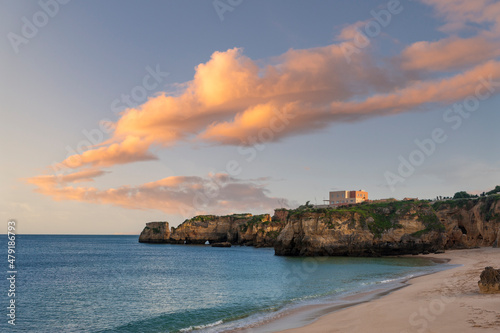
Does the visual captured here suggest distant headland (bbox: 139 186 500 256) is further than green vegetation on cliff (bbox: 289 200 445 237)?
No

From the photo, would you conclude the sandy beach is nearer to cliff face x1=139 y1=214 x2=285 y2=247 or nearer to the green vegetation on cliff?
the green vegetation on cliff

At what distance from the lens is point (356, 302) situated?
90.3 ft

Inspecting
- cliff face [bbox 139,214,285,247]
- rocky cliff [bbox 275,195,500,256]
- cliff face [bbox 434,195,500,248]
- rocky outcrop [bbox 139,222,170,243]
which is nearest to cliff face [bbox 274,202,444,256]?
rocky cliff [bbox 275,195,500,256]

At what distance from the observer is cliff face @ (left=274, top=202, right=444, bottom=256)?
78625 mm

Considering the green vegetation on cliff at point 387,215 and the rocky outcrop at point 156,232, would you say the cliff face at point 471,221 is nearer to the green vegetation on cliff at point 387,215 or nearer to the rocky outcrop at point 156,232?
the green vegetation on cliff at point 387,215

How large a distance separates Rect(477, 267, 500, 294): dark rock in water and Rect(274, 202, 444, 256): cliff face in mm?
56368

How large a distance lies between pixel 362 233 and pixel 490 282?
192 ft

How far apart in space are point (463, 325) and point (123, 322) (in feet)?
67.1

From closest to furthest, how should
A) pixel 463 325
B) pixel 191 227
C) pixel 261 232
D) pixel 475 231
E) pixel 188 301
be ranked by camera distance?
1. pixel 463 325
2. pixel 188 301
3. pixel 475 231
4. pixel 261 232
5. pixel 191 227

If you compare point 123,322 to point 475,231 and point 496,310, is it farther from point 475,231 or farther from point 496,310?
point 475,231

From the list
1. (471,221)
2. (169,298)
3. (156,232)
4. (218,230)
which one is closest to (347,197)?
(218,230)

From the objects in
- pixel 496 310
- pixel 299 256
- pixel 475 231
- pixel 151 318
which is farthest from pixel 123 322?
pixel 475 231

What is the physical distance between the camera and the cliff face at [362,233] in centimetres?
7862

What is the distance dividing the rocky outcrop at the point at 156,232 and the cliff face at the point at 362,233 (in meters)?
111
